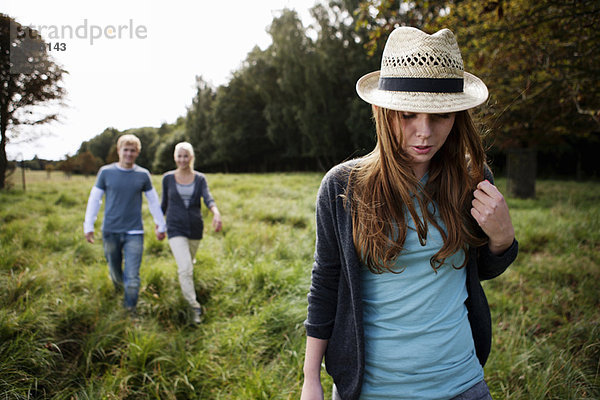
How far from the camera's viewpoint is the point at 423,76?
46.2 inches

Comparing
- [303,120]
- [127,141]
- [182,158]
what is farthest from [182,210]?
[303,120]

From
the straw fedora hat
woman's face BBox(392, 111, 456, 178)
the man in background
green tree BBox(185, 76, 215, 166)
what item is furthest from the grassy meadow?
green tree BBox(185, 76, 215, 166)

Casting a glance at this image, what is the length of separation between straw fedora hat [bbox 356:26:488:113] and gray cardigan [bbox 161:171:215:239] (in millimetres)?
3537

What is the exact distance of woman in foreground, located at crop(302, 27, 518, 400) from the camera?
1.18 meters

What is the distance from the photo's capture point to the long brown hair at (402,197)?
123 cm

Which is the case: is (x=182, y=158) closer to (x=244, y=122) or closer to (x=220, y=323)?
(x=220, y=323)

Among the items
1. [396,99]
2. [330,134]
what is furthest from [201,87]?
[396,99]

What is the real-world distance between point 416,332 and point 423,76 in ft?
2.76

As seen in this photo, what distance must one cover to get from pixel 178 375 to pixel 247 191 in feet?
29.8

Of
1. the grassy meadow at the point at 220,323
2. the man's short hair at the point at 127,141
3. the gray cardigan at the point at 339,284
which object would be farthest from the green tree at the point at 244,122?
the gray cardigan at the point at 339,284

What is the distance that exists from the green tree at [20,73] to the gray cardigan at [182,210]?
5.30ft

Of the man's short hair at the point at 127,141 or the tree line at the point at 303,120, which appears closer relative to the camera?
the man's short hair at the point at 127,141

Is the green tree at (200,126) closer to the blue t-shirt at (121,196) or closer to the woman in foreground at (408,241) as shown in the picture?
the blue t-shirt at (121,196)

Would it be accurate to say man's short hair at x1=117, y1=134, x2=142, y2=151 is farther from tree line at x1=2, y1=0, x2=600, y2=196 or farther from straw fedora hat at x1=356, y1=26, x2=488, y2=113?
straw fedora hat at x1=356, y1=26, x2=488, y2=113
